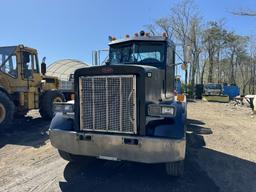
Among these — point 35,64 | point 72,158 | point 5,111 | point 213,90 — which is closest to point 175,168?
point 72,158

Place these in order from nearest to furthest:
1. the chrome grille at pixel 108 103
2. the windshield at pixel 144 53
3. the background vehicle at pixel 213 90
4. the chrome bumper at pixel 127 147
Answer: the chrome bumper at pixel 127 147 < the chrome grille at pixel 108 103 < the windshield at pixel 144 53 < the background vehicle at pixel 213 90

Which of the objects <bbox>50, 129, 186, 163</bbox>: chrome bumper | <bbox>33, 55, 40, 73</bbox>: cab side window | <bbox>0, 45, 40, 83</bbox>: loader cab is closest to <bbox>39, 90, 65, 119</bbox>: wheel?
<bbox>33, 55, 40, 73</bbox>: cab side window

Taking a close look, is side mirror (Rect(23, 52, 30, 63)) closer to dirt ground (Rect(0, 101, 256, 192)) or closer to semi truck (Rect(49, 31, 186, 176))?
dirt ground (Rect(0, 101, 256, 192))

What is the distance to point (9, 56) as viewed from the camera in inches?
428

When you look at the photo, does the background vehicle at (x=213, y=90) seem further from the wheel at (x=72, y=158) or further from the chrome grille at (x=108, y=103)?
the chrome grille at (x=108, y=103)

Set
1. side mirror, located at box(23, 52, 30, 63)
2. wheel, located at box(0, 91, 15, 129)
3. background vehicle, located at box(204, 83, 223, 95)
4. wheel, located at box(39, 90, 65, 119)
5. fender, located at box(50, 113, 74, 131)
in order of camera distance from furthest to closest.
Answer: background vehicle, located at box(204, 83, 223, 95)
wheel, located at box(39, 90, 65, 119)
side mirror, located at box(23, 52, 30, 63)
wheel, located at box(0, 91, 15, 129)
fender, located at box(50, 113, 74, 131)

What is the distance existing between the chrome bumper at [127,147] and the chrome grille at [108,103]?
160 millimetres

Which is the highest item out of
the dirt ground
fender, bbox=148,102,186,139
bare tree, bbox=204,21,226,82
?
bare tree, bbox=204,21,226,82

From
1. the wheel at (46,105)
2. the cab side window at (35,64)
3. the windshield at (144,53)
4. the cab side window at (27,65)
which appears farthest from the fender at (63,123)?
the wheel at (46,105)

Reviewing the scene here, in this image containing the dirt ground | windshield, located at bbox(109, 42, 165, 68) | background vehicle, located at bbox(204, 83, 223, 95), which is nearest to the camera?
the dirt ground

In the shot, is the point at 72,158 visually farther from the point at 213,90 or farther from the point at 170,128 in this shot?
the point at 213,90

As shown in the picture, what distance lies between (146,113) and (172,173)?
48.5 inches

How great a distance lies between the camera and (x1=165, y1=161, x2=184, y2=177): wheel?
5.05 metres

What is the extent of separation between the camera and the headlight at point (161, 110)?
4.70 m
